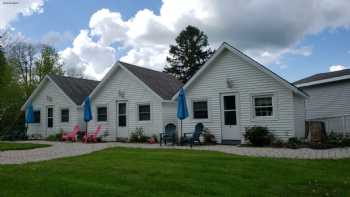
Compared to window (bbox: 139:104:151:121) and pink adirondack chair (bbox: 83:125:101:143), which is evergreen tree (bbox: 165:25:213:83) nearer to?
pink adirondack chair (bbox: 83:125:101:143)

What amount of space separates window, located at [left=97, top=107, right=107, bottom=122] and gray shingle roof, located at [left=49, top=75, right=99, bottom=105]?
234 centimetres

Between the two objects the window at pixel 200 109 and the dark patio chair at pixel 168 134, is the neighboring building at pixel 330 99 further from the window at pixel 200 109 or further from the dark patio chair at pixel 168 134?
the dark patio chair at pixel 168 134

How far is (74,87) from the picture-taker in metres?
24.8

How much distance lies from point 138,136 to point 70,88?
7.68m

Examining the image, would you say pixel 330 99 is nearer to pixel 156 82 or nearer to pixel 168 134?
pixel 168 134

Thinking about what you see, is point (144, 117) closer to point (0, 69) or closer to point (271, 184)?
point (0, 69)

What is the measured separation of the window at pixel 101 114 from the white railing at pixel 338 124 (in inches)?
487

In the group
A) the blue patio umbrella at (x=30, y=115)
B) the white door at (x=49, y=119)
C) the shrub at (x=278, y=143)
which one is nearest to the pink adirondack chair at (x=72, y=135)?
the white door at (x=49, y=119)

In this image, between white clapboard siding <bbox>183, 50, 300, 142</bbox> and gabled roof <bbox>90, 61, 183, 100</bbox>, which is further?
gabled roof <bbox>90, 61, 183, 100</bbox>

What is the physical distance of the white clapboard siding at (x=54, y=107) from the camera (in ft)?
75.3

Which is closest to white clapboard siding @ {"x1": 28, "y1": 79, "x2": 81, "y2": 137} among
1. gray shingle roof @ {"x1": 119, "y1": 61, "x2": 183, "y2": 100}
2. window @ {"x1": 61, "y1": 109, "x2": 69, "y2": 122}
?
window @ {"x1": 61, "y1": 109, "x2": 69, "y2": 122}

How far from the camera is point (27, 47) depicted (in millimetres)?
40875

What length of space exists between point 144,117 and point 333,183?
13869 millimetres

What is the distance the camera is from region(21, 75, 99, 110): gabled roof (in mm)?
23203
